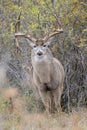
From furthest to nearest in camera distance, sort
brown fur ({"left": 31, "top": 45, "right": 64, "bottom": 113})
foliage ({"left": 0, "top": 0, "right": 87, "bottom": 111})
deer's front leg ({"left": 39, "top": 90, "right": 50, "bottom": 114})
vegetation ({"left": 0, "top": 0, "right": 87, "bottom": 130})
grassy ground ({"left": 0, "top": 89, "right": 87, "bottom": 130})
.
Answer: foliage ({"left": 0, "top": 0, "right": 87, "bottom": 111}) → vegetation ({"left": 0, "top": 0, "right": 87, "bottom": 130}) → deer's front leg ({"left": 39, "top": 90, "right": 50, "bottom": 114}) → brown fur ({"left": 31, "top": 45, "right": 64, "bottom": 113}) → grassy ground ({"left": 0, "top": 89, "right": 87, "bottom": 130})

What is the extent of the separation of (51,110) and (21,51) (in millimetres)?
1959

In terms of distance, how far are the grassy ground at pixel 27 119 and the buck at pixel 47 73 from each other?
48cm

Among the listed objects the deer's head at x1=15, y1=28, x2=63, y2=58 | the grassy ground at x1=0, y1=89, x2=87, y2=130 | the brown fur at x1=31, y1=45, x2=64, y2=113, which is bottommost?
the grassy ground at x1=0, y1=89, x2=87, y2=130

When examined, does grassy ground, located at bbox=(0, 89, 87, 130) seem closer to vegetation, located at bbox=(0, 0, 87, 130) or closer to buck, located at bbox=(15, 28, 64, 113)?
vegetation, located at bbox=(0, 0, 87, 130)

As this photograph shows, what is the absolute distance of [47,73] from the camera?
11.3 meters

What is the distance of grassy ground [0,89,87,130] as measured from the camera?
27.3 ft

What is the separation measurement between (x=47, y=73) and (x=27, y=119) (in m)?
2.18

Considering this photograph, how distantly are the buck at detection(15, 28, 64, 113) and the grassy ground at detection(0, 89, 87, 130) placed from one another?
1.58 ft

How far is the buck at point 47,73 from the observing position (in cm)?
1105

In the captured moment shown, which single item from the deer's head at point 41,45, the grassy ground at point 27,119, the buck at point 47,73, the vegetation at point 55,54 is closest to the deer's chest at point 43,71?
the buck at point 47,73

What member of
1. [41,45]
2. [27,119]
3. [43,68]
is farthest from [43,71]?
[27,119]

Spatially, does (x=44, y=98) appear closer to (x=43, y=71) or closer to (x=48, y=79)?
(x=48, y=79)

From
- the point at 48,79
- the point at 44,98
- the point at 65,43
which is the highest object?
the point at 65,43

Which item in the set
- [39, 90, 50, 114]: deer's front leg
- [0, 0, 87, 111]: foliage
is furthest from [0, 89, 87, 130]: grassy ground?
[0, 0, 87, 111]: foliage
